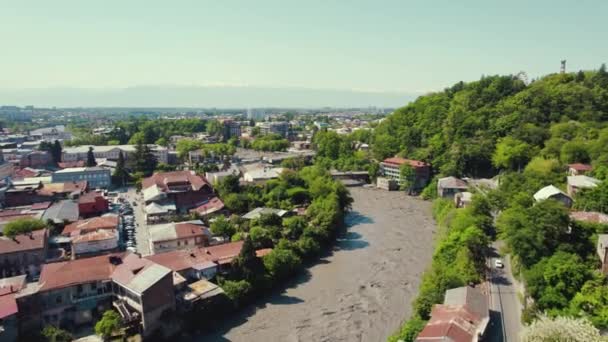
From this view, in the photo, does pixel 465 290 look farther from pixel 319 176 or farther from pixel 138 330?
pixel 319 176

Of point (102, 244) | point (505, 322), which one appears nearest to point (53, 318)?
point (102, 244)

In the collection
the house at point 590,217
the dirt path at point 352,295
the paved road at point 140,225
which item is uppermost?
the house at point 590,217

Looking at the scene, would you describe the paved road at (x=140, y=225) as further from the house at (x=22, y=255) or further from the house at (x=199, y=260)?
the house at (x=22, y=255)

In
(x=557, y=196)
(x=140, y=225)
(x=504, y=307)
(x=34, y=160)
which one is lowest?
(x=140, y=225)

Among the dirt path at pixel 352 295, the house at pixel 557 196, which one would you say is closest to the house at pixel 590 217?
the house at pixel 557 196

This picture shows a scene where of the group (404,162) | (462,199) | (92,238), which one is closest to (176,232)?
(92,238)

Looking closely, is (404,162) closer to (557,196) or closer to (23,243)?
(557,196)

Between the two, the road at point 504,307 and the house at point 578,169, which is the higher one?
the house at point 578,169
